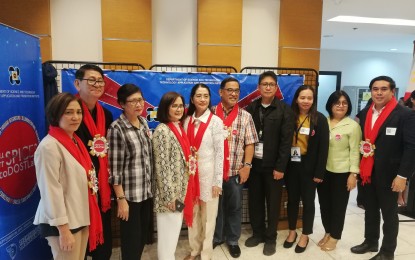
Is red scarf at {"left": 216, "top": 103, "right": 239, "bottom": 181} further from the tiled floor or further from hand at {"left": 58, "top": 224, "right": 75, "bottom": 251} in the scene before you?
hand at {"left": 58, "top": 224, "right": 75, "bottom": 251}

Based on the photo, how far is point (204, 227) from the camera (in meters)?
2.53

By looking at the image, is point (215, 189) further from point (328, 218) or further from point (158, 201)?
point (328, 218)

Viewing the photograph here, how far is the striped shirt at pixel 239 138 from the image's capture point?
2.68m

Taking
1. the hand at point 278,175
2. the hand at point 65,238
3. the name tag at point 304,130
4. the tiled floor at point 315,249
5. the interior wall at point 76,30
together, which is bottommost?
the tiled floor at point 315,249

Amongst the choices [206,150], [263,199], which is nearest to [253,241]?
[263,199]

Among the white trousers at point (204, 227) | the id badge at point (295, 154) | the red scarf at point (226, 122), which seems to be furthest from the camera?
the id badge at point (295, 154)

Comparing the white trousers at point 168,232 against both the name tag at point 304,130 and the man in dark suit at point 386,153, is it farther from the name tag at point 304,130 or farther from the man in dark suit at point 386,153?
the man in dark suit at point 386,153

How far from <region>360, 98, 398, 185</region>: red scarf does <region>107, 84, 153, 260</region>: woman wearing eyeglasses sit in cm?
199

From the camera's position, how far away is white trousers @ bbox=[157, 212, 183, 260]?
2.19 metres

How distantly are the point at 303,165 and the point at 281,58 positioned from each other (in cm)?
168

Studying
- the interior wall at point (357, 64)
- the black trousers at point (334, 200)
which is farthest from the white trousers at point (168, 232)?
the interior wall at point (357, 64)

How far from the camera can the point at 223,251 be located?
2.86 meters

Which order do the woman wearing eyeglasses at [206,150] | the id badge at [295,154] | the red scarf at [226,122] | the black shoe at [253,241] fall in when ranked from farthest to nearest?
the black shoe at [253,241] < the id badge at [295,154] < the red scarf at [226,122] < the woman wearing eyeglasses at [206,150]

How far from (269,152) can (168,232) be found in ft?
3.94
